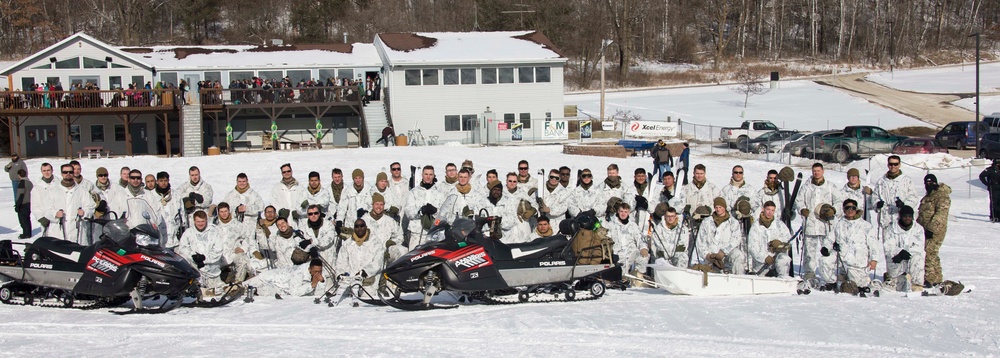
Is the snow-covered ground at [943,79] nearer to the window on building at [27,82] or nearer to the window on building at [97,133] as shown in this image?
the window on building at [97,133]

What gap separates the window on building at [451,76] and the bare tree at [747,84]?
22.7 m

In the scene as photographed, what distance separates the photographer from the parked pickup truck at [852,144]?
97.8 feet

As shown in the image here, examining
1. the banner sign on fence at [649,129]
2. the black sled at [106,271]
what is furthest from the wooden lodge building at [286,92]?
the black sled at [106,271]

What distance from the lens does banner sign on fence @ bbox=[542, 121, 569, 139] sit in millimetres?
36344

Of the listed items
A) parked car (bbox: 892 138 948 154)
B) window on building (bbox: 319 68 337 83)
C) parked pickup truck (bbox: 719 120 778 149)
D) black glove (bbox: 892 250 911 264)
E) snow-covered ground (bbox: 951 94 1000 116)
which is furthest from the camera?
snow-covered ground (bbox: 951 94 1000 116)

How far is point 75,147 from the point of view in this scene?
36688mm

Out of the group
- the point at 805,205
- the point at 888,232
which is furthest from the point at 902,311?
the point at 805,205

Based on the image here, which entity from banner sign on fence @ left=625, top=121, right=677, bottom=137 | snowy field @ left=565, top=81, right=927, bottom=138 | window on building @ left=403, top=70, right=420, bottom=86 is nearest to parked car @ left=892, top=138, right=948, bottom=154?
banner sign on fence @ left=625, top=121, right=677, bottom=137

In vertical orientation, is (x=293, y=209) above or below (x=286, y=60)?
below

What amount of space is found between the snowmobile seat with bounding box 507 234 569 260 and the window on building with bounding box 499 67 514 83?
94.3 ft

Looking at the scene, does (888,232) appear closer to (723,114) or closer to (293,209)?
(293,209)

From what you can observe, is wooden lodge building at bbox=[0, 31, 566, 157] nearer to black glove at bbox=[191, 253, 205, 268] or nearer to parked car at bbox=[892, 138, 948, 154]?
parked car at bbox=[892, 138, 948, 154]

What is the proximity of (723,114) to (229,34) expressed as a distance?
40621 millimetres

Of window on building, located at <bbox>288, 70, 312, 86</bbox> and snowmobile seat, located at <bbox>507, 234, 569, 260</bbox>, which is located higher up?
window on building, located at <bbox>288, 70, 312, 86</bbox>
